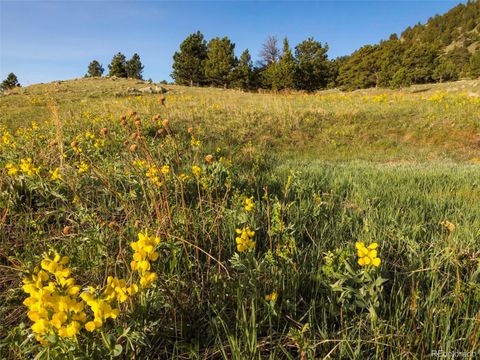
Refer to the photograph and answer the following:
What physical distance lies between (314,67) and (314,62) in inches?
60.4

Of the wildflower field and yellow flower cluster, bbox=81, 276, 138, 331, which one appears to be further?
the wildflower field

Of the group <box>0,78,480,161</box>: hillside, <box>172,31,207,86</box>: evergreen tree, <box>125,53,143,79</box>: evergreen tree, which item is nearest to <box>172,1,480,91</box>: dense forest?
<box>172,31,207,86</box>: evergreen tree

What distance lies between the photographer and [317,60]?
4359 centimetres

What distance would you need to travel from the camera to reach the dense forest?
34.4 metres

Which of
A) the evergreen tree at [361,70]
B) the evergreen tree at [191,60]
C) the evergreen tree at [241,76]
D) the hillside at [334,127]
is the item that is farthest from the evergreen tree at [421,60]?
the hillside at [334,127]

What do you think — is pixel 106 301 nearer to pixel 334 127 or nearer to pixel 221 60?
pixel 334 127

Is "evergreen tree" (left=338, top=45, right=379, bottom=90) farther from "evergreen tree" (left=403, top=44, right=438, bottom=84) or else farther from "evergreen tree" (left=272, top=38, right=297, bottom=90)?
"evergreen tree" (left=272, top=38, right=297, bottom=90)

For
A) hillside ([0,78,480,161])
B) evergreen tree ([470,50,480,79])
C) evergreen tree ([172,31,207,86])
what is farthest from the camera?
evergreen tree ([172,31,207,86])

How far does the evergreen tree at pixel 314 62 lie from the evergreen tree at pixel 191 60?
14.0m

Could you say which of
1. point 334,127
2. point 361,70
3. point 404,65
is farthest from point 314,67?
point 334,127

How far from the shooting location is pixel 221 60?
35938mm

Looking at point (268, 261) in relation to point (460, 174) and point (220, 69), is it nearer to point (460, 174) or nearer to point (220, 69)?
point (460, 174)

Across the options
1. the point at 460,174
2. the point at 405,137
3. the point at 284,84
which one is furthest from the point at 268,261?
the point at 284,84

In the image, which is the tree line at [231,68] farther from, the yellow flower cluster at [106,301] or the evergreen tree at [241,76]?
the yellow flower cluster at [106,301]
